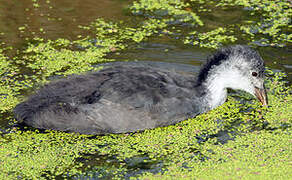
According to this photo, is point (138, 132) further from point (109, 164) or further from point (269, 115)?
point (269, 115)

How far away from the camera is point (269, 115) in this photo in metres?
6.45

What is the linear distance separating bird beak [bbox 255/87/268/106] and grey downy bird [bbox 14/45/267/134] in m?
0.50

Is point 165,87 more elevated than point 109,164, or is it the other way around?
point 165,87

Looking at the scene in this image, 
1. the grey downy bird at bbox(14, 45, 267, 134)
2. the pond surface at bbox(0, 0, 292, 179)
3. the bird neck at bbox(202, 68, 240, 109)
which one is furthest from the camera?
the pond surface at bbox(0, 0, 292, 179)

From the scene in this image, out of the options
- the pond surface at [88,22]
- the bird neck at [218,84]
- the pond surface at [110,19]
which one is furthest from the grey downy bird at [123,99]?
the pond surface at [88,22]

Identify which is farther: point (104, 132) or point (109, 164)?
point (104, 132)

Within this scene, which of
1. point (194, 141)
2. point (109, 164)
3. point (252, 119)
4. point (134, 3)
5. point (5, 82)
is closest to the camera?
point (109, 164)

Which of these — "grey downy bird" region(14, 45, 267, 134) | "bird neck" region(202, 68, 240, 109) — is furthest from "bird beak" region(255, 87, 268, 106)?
"grey downy bird" region(14, 45, 267, 134)

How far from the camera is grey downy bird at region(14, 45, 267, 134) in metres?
5.90

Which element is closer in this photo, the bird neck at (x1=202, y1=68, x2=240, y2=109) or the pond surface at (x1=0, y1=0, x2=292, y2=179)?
the bird neck at (x1=202, y1=68, x2=240, y2=109)

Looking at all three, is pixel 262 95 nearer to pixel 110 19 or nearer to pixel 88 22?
pixel 110 19

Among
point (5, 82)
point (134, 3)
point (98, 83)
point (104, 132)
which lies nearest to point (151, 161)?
point (104, 132)

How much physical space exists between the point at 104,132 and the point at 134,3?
12.9 feet

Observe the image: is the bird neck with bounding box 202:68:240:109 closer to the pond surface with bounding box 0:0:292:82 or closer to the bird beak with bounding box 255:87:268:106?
the bird beak with bounding box 255:87:268:106
